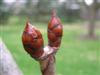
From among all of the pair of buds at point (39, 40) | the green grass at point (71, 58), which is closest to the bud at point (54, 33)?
the pair of buds at point (39, 40)

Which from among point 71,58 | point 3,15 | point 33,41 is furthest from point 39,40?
point 3,15

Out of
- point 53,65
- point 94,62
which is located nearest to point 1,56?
point 53,65

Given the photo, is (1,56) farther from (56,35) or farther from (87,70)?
(87,70)

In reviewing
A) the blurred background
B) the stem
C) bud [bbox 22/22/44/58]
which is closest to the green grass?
the blurred background

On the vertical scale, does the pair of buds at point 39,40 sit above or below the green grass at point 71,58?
above

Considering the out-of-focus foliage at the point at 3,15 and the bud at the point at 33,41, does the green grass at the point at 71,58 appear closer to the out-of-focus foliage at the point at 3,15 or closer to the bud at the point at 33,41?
the bud at the point at 33,41

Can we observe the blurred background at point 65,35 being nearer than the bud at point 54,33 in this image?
No
